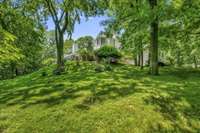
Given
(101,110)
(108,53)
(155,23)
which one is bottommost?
(101,110)

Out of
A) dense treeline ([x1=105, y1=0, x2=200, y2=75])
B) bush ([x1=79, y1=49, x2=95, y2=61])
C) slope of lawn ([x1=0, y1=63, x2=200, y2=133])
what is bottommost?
slope of lawn ([x1=0, y1=63, x2=200, y2=133])

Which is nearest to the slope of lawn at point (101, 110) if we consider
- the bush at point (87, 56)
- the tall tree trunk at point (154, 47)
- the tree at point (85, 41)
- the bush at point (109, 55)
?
the tall tree trunk at point (154, 47)

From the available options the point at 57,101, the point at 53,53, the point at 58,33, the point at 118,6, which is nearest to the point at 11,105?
the point at 57,101

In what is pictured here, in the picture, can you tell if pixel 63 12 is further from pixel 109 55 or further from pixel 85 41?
pixel 85 41

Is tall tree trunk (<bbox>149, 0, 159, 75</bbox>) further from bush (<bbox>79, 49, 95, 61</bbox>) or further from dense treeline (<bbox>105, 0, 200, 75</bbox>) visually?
bush (<bbox>79, 49, 95, 61</bbox>)

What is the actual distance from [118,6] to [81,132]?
38.3 ft

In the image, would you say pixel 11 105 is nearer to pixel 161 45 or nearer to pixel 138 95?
pixel 138 95

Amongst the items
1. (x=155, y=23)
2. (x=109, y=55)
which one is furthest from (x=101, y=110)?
(x=109, y=55)

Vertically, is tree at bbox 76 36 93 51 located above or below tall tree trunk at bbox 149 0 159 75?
above

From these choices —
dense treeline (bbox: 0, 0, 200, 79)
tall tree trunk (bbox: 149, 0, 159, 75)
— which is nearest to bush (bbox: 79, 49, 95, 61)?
dense treeline (bbox: 0, 0, 200, 79)

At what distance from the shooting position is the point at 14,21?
2059cm

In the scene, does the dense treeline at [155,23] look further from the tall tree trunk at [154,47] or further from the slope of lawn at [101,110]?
the slope of lawn at [101,110]

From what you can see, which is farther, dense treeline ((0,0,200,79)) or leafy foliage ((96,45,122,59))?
leafy foliage ((96,45,122,59))

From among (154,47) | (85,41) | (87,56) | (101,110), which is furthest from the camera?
(85,41)
